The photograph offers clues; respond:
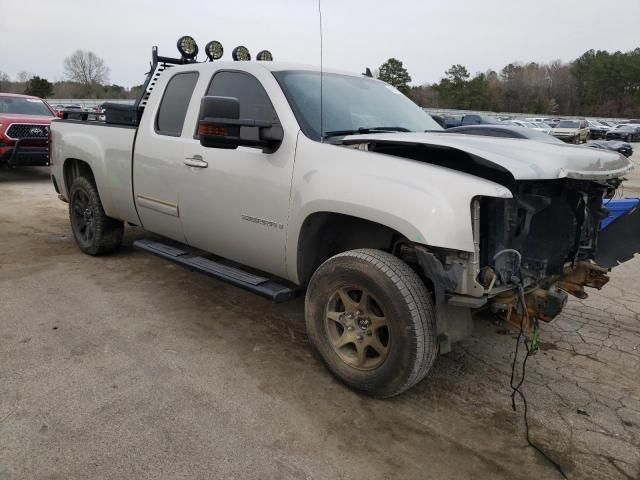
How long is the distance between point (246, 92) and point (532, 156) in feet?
6.49

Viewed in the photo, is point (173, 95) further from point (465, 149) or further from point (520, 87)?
point (520, 87)

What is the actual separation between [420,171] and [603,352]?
217 cm

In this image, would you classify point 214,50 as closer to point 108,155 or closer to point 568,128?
point 108,155

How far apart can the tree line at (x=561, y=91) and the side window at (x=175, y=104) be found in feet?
240

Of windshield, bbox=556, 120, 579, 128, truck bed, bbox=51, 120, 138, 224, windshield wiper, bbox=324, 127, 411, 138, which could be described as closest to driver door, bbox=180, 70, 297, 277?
windshield wiper, bbox=324, 127, 411, 138

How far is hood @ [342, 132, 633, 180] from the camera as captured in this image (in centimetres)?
255

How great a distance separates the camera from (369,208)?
276 cm

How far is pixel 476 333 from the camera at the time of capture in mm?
3977

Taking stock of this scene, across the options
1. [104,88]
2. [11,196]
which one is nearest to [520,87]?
[104,88]

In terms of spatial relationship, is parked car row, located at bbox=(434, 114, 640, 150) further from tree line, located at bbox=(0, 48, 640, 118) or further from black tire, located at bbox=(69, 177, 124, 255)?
tree line, located at bbox=(0, 48, 640, 118)

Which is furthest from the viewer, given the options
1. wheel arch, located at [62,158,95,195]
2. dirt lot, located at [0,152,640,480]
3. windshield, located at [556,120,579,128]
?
windshield, located at [556,120,579,128]

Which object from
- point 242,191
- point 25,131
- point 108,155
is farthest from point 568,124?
point 242,191

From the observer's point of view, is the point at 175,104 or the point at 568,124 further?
the point at 568,124

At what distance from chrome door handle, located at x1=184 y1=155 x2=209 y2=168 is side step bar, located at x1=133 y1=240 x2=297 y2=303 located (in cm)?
73
